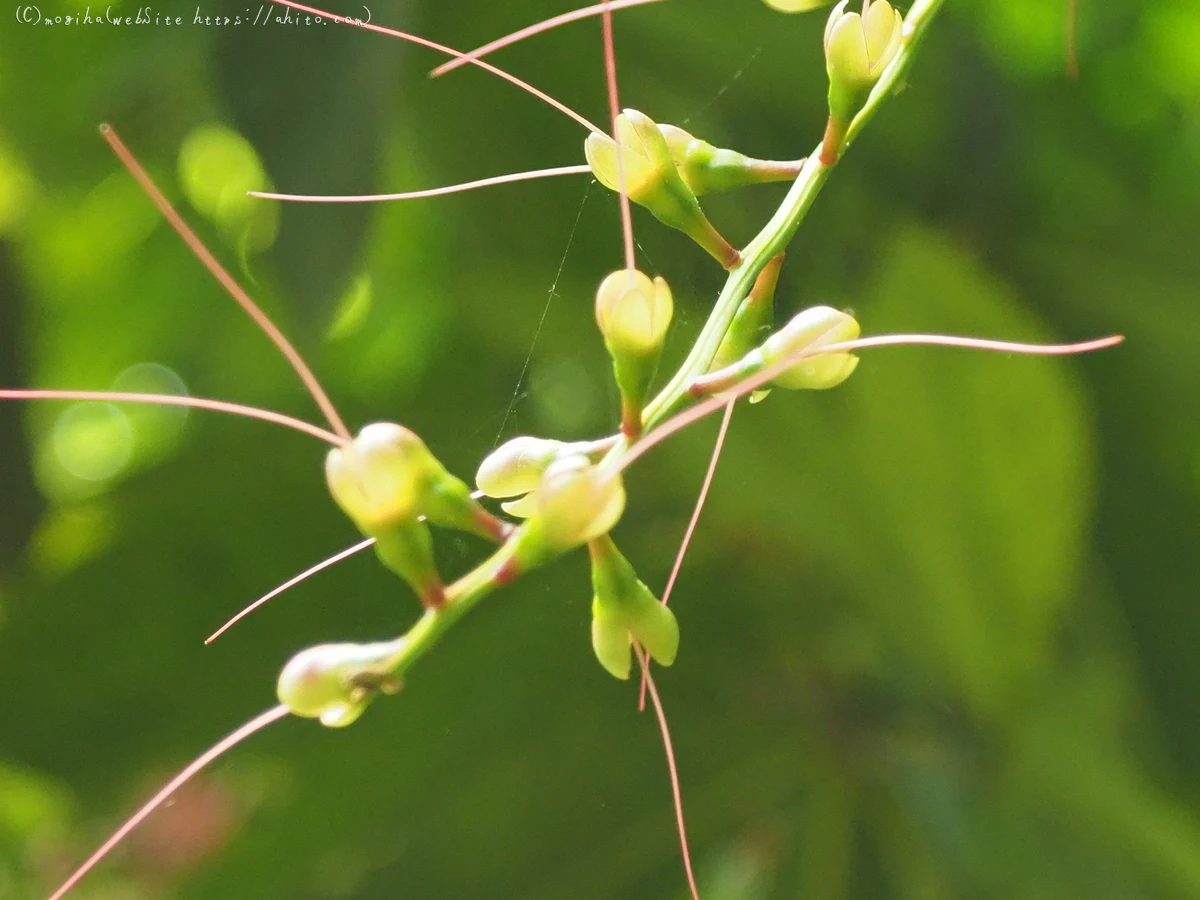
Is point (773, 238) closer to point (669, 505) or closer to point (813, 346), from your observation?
point (813, 346)

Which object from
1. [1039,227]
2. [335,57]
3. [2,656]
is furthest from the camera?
[1039,227]

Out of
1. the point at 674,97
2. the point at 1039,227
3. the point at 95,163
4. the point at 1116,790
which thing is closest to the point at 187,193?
the point at 95,163

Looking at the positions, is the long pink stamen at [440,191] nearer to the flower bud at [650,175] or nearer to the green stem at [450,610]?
the flower bud at [650,175]

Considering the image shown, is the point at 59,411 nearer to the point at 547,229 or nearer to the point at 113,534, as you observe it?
the point at 113,534

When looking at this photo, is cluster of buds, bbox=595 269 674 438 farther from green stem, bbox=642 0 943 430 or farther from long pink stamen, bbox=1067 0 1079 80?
long pink stamen, bbox=1067 0 1079 80

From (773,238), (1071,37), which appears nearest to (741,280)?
(773,238)

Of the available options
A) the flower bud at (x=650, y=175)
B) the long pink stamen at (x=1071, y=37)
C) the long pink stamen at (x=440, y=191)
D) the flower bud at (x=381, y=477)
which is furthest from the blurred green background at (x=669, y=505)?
the flower bud at (x=381, y=477)

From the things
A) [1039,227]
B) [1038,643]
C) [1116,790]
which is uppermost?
[1039,227]

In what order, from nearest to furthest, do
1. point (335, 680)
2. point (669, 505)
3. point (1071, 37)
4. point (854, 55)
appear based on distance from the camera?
point (335, 680) → point (854, 55) → point (1071, 37) → point (669, 505)
